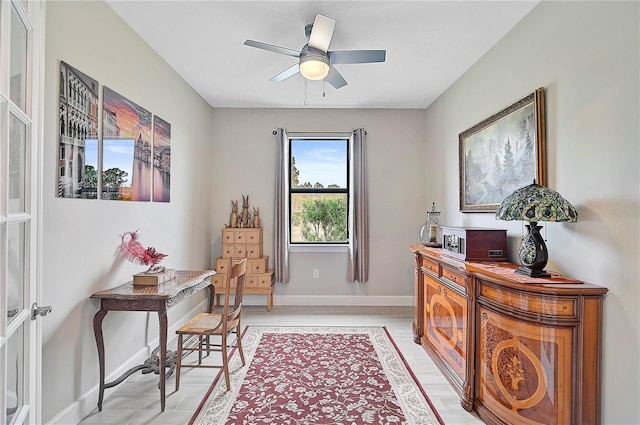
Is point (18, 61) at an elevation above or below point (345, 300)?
above

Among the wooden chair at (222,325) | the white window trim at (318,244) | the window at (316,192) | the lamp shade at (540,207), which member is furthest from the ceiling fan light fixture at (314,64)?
the window at (316,192)

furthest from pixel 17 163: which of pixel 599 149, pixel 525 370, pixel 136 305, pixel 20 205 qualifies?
pixel 599 149

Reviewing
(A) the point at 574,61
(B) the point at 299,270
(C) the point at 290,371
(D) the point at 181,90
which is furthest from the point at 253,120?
(A) the point at 574,61

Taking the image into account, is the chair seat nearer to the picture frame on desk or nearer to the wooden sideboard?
the wooden sideboard

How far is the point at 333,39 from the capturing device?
2850 mm

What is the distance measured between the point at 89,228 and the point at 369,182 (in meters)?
3.46

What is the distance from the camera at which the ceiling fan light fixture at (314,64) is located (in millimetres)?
2564

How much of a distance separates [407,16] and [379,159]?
2.40 meters

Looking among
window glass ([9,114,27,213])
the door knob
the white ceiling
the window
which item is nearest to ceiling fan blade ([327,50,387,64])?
the white ceiling

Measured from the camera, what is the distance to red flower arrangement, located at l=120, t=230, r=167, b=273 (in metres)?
2.57

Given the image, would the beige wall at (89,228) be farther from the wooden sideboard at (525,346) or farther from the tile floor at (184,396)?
the wooden sideboard at (525,346)

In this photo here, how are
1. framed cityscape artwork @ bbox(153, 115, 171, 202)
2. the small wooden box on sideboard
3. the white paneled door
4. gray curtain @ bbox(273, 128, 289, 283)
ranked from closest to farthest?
the white paneled door, framed cityscape artwork @ bbox(153, 115, 171, 202), the small wooden box on sideboard, gray curtain @ bbox(273, 128, 289, 283)

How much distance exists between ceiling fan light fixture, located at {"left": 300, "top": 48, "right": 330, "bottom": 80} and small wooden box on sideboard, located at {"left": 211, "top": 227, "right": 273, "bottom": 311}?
7.86 ft

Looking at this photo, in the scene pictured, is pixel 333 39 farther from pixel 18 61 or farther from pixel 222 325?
pixel 222 325
